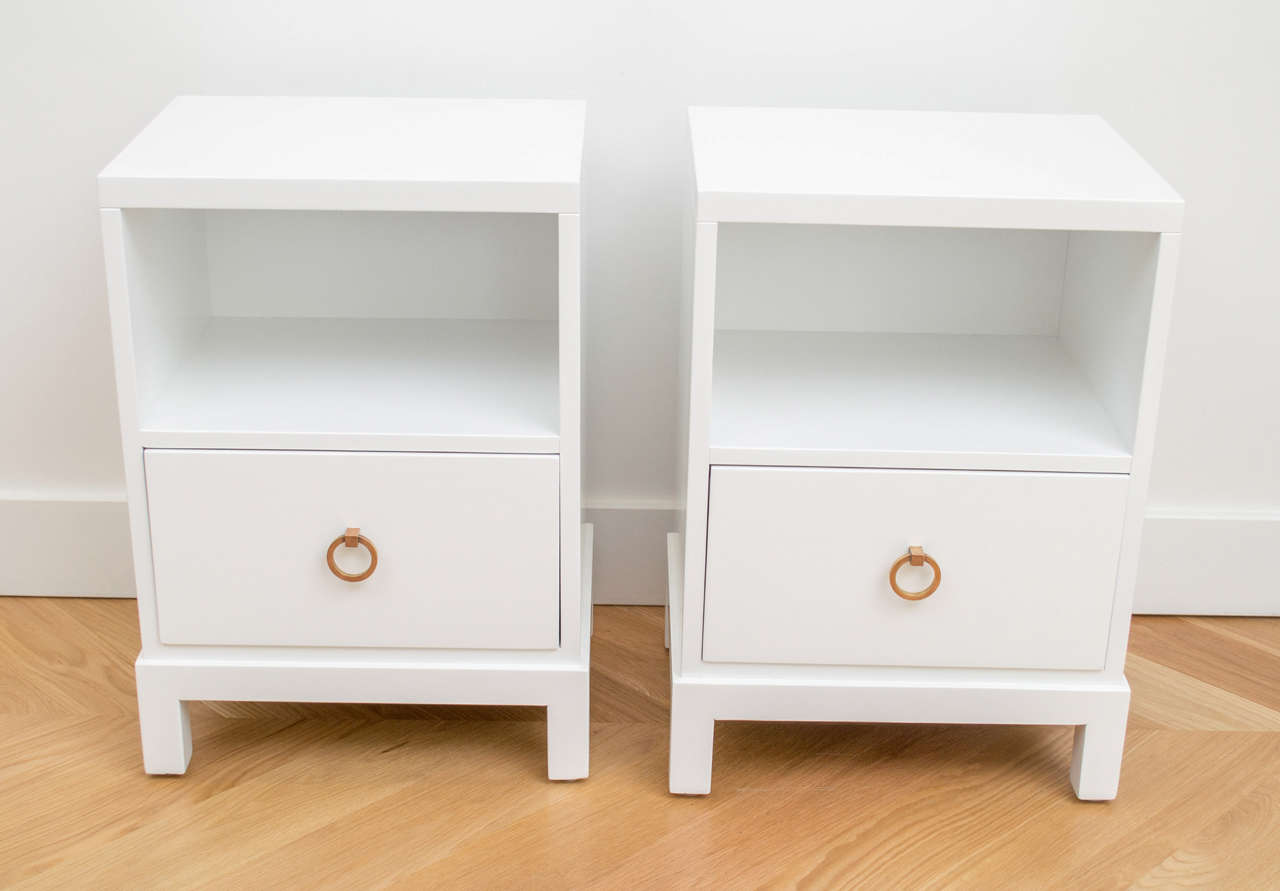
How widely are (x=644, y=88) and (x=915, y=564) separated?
0.57m

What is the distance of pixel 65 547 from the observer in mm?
1484

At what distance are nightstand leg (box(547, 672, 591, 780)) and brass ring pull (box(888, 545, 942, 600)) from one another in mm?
283

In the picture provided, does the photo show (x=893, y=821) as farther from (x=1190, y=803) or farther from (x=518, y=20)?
(x=518, y=20)

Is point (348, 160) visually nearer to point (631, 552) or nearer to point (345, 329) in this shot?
point (345, 329)

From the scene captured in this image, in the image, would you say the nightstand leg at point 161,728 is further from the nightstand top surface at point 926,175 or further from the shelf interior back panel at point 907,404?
the nightstand top surface at point 926,175

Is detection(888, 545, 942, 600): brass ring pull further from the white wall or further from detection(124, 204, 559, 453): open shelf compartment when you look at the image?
the white wall

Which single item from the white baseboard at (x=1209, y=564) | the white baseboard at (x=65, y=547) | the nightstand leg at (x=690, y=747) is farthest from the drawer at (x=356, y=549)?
the white baseboard at (x=1209, y=564)

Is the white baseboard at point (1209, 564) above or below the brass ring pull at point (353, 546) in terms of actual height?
below

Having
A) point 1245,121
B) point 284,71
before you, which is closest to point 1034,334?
point 1245,121

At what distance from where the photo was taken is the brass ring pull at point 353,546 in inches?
42.9

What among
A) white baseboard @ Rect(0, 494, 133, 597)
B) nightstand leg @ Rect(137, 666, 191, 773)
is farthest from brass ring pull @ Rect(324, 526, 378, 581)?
white baseboard @ Rect(0, 494, 133, 597)

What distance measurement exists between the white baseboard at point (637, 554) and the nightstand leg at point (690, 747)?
35 cm

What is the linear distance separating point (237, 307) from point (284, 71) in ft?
0.82

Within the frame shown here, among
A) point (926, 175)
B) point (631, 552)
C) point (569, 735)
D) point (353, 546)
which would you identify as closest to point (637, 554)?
point (631, 552)
